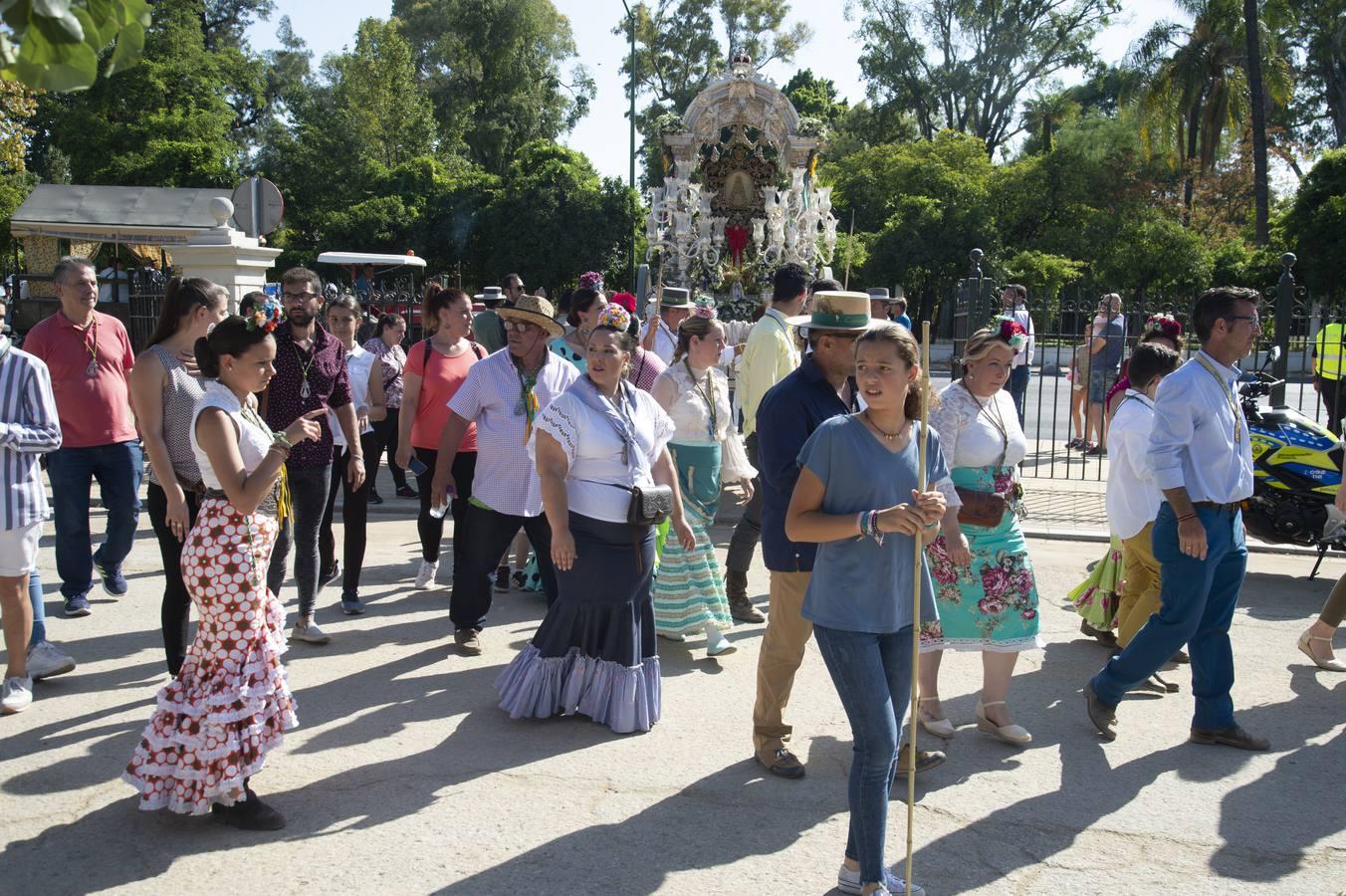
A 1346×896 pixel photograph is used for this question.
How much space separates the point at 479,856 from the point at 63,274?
418cm

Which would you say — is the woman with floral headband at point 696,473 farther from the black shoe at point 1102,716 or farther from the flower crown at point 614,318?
the black shoe at point 1102,716

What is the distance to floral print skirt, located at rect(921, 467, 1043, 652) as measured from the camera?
188 inches

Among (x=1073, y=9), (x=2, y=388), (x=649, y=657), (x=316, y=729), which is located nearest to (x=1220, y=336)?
(x=649, y=657)

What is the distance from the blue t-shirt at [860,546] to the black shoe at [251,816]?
77.3 inches

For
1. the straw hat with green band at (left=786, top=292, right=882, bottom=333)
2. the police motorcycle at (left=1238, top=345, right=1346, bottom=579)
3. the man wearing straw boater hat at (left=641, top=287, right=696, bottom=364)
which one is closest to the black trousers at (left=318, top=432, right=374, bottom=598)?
the man wearing straw boater hat at (left=641, top=287, right=696, bottom=364)

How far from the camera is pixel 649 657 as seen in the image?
5.05 metres

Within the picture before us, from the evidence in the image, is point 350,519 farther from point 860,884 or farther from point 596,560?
point 860,884

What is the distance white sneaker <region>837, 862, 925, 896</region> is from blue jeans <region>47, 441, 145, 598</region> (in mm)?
4876

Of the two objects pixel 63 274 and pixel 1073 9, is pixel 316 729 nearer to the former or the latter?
pixel 63 274

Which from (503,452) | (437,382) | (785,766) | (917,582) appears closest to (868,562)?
(917,582)

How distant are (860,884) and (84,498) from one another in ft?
16.7

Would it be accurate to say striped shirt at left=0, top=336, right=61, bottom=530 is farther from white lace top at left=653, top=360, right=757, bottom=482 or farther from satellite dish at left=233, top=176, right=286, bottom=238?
satellite dish at left=233, top=176, right=286, bottom=238

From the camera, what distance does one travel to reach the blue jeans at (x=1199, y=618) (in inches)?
186

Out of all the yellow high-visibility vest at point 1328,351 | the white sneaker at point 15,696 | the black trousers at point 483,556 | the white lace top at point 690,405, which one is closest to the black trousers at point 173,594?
the white sneaker at point 15,696
